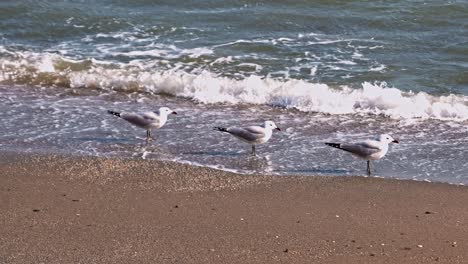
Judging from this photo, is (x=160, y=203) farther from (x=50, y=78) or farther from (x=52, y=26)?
(x=52, y=26)

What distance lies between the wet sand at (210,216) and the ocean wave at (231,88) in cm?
291

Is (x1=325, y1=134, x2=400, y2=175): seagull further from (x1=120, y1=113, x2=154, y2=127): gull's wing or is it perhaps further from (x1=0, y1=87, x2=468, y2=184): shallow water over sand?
(x1=120, y1=113, x2=154, y2=127): gull's wing

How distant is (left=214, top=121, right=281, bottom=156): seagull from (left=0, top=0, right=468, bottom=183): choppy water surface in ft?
0.52

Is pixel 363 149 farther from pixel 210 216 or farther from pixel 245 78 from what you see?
pixel 245 78

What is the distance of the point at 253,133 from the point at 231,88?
9.04 feet

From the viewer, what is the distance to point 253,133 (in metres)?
10.0

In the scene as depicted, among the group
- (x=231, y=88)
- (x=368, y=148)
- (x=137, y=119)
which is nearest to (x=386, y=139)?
(x=368, y=148)

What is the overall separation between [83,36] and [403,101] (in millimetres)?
6088

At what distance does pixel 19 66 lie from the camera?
13.8 m

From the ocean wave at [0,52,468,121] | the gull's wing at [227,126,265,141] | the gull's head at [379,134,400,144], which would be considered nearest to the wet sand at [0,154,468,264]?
the gull's head at [379,134,400,144]

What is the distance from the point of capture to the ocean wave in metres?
11.9

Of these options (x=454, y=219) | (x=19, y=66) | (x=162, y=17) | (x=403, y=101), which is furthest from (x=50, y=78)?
(x=454, y=219)

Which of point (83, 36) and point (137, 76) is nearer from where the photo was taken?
point (137, 76)

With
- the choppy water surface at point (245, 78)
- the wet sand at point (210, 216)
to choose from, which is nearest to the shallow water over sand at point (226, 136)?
the choppy water surface at point (245, 78)
